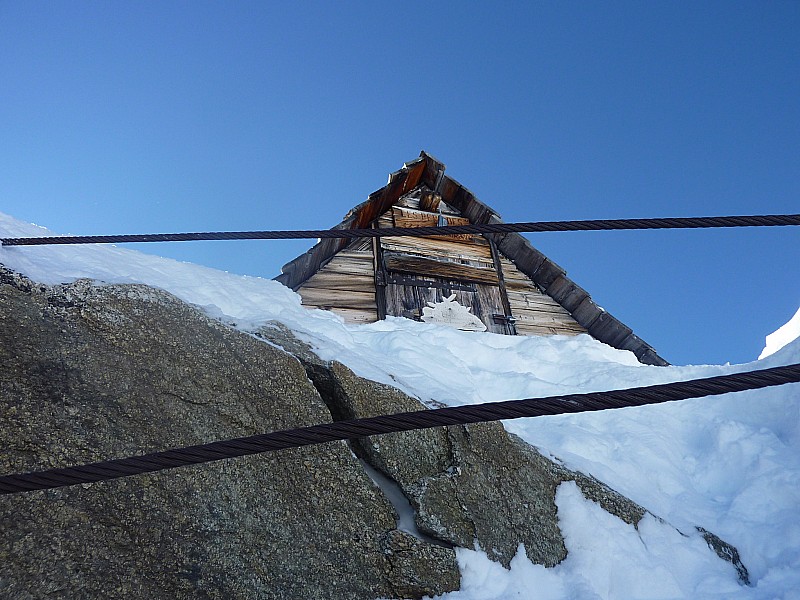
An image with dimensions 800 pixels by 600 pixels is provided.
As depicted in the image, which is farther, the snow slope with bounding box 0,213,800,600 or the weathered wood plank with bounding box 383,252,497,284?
the weathered wood plank with bounding box 383,252,497,284

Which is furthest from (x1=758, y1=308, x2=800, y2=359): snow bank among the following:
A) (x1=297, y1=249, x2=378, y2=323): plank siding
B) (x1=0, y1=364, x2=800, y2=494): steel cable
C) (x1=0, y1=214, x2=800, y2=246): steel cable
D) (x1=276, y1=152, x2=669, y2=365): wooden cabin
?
(x1=0, y1=364, x2=800, y2=494): steel cable

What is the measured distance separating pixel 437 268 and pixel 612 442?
479 cm

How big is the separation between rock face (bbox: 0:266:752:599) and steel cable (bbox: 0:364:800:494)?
1189mm

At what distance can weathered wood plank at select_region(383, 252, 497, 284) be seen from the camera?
29.5 feet

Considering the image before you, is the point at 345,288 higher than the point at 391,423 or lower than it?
lower

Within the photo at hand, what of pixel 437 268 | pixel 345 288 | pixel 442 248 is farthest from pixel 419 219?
pixel 345 288

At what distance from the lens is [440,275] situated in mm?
9289

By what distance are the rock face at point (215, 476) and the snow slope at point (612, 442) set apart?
19 centimetres

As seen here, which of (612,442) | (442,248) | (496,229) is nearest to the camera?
(496,229)

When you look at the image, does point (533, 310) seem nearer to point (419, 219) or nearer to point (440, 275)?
point (440, 275)

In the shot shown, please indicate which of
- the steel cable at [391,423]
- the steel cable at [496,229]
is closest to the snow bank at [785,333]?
the steel cable at [496,229]

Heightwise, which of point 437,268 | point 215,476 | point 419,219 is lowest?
point 215,476

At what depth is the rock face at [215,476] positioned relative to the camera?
2.44 metres

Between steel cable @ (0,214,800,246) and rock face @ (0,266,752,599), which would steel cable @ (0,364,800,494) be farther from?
steel cable @ (0,214,800,246)
